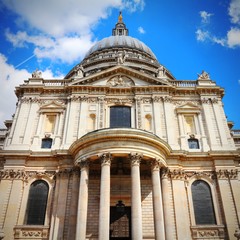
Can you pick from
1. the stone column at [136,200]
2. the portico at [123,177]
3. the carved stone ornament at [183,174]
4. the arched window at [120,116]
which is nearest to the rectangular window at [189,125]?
the carved stone ornament at [183,174]

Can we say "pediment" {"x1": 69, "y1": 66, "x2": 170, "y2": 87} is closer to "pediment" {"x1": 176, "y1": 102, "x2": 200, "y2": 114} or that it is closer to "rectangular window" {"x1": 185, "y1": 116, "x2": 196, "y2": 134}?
"pediment" {"x1": 176, "y1": 102, "x2": 200, "y2": 114}

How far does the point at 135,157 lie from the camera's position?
2122cm

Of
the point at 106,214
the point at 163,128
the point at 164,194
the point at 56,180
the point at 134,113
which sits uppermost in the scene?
the point at 134,113

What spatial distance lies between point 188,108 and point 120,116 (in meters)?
6.77

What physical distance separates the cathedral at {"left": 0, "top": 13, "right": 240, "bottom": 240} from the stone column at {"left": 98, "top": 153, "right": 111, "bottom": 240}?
0.07 meters

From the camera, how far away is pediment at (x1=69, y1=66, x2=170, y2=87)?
29.3 metres

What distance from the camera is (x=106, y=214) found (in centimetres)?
1897

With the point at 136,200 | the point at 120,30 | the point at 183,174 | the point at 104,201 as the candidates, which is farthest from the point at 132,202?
the point at 120,30

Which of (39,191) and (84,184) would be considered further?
(39,191)

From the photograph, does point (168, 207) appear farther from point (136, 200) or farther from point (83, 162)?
point (83, 162)

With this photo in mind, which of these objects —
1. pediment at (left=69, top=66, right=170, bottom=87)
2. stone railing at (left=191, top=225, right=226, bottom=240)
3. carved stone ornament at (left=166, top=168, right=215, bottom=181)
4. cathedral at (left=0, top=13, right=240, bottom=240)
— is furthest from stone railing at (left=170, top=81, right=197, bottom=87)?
stone railing at (left=191, top=225, right=226, bottom=240)

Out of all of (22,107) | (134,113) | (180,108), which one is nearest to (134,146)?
(134,113)

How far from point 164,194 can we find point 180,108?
31.5 feet

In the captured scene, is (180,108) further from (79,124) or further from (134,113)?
(79,124)
